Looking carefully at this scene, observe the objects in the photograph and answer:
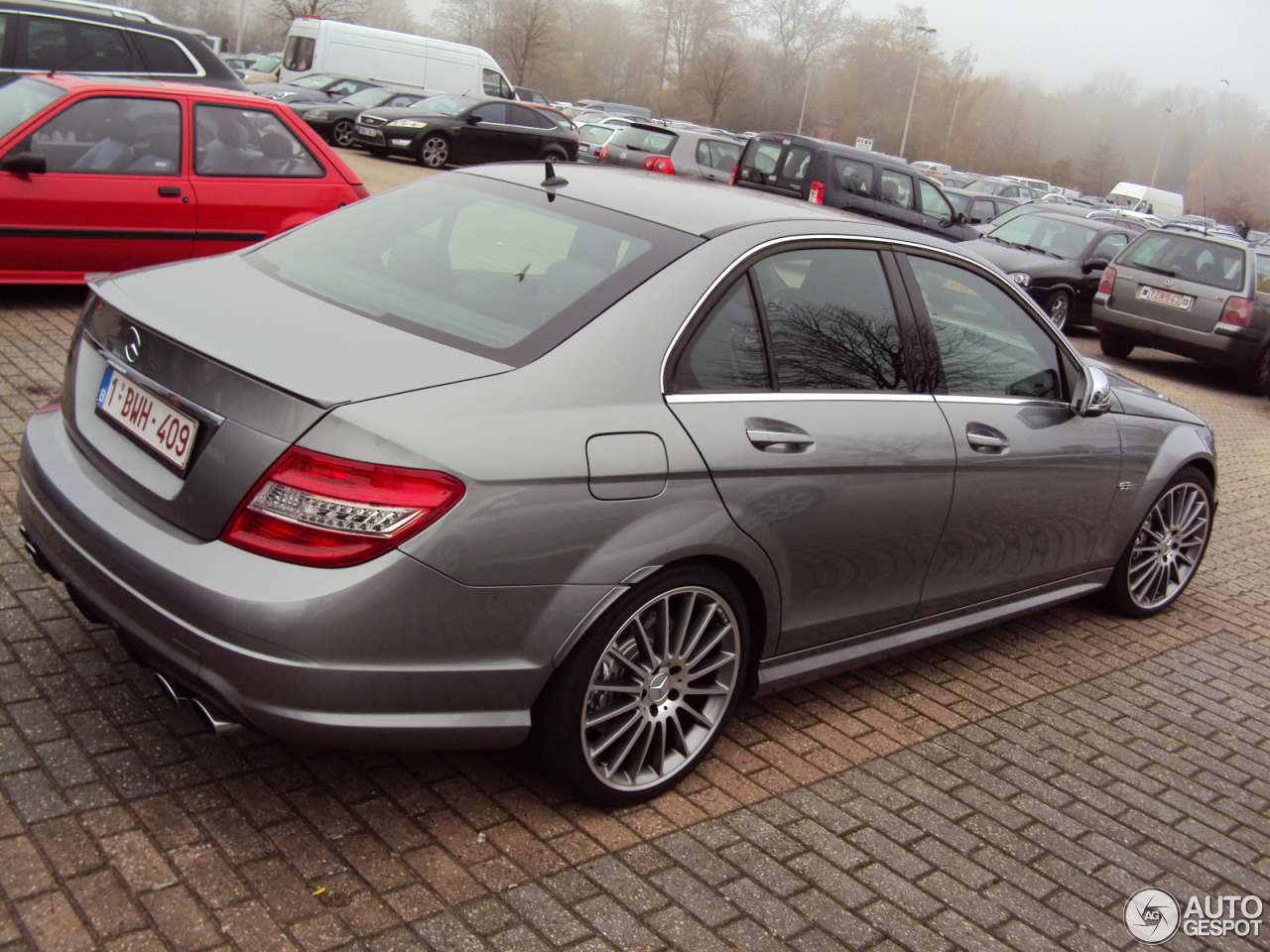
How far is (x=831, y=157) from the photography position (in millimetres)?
16469

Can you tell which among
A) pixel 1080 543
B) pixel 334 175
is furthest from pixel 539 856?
pixel 334 175

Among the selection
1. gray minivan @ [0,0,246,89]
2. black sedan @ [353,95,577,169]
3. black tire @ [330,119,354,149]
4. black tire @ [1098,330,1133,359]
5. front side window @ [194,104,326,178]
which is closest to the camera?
front side window @ [194,104,326,178]

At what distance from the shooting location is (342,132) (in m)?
25.6

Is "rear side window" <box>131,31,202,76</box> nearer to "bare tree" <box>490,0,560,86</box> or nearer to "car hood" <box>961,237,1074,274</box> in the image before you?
"car hood" <box>961,237,1074,274</box>

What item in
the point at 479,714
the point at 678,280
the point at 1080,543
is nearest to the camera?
the point at 479,714

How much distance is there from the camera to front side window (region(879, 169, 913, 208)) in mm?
16969

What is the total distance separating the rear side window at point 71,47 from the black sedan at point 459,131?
12395mm

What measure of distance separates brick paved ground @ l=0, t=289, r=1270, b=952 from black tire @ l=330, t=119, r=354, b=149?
22.5 metres

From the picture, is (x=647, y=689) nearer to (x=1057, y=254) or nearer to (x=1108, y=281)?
(x=1108, y=281)

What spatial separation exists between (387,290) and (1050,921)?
249cm

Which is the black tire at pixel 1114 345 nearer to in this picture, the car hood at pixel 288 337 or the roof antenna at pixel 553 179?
the roof antenna at pixel 553 179

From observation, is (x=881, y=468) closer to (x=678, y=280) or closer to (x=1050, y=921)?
(x=678, y=280)

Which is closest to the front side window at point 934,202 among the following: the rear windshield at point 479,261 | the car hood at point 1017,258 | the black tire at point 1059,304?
the car hood at point 1017,258

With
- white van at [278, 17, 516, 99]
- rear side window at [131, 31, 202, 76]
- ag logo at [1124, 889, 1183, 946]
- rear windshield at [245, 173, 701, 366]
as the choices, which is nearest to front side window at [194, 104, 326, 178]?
rear side window at [131, 31, 202, 76]
